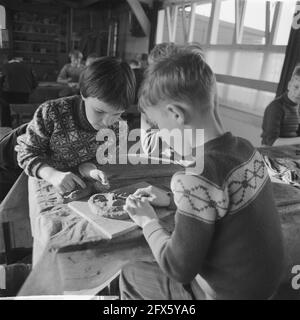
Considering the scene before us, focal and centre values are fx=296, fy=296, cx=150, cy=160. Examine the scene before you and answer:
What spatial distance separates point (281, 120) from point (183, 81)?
1.70m

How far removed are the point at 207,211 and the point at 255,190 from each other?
10 centimetres

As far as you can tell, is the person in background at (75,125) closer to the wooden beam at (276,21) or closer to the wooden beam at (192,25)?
the wooden beam at (276,21)

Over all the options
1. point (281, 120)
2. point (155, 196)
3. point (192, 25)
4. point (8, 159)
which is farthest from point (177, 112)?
point (192, 25)

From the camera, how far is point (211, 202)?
0.46 metres

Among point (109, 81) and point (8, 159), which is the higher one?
point (109, 81)

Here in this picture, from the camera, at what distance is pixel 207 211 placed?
0.46 metres

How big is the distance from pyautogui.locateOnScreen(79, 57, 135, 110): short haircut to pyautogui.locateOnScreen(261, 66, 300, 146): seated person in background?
1.40 m

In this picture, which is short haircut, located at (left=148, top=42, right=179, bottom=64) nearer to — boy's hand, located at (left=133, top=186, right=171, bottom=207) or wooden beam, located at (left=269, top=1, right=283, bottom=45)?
boy's hand, located at (left=133, top=186, right=171, bottom=207)

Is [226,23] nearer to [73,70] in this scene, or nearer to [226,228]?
[73,70]

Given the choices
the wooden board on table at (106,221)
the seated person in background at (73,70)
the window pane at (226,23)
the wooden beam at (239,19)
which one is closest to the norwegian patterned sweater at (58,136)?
the wooden board on table at (106,221)

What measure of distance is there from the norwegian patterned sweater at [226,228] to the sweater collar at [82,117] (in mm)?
547

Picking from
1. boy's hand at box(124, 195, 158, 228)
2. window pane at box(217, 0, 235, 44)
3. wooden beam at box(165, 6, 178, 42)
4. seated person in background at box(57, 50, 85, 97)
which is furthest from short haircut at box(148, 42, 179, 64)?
wooden beam at box(165, 6, 178, 42)

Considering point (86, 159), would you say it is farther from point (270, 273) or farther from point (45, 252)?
point (270, 273)

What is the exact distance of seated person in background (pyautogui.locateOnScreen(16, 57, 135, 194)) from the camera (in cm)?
83
